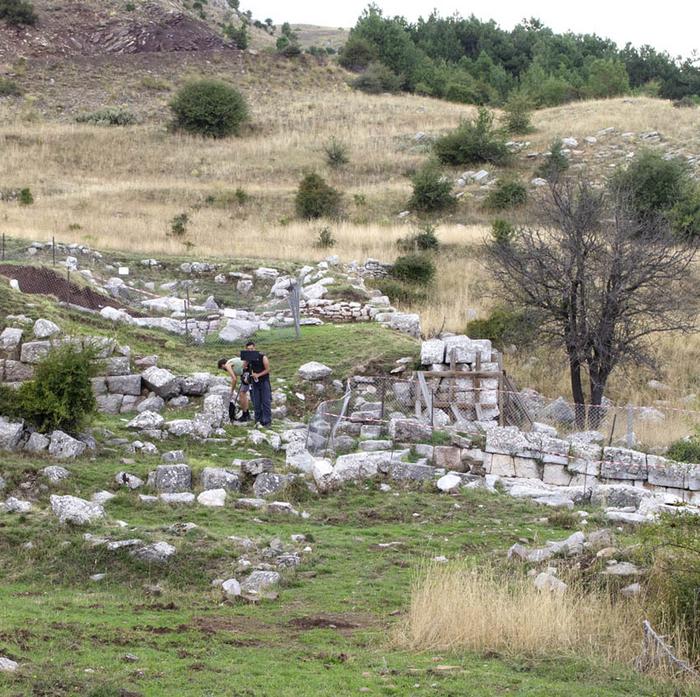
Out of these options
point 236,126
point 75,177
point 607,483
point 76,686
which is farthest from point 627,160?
point 76,686

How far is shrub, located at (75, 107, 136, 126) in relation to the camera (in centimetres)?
5638

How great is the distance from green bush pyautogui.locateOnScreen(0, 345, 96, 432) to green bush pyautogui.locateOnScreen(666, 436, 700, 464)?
10.1 metres

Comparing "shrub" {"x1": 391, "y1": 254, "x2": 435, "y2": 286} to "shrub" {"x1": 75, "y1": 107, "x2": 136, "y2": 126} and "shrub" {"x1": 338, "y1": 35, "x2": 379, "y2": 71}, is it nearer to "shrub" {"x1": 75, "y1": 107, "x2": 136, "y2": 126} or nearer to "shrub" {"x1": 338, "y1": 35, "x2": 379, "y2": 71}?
"shrub" {"x1": 75, "y1": 107, "x2": 136, "y2": 126}

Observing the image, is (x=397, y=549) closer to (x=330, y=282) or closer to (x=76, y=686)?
(x=76, y=686)

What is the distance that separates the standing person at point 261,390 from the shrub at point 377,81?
5415cm

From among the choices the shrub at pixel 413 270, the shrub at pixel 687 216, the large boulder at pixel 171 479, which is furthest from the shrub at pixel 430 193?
the large boulder at pixel 171 479

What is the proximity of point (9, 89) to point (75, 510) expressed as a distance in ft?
173

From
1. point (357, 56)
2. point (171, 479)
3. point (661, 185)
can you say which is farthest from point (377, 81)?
point (171, 479)

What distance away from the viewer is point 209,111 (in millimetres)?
55625

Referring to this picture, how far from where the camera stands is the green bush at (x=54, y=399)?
16578mm

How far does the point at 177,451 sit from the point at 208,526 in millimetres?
3448

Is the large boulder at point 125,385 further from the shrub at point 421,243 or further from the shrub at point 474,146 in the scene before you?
the shrub at point 474,146

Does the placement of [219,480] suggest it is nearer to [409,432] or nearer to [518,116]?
[409,432]

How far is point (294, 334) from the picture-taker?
24.5 meters
